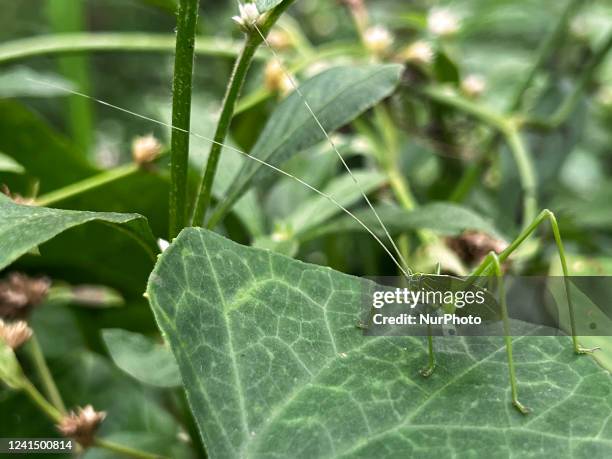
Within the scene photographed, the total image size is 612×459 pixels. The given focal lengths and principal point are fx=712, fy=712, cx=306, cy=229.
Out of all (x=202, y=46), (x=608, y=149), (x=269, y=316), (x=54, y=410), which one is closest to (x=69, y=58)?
(x=202, y=46)

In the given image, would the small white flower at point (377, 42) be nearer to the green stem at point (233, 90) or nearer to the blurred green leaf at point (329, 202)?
the blurred green leaf at point (329, 202)

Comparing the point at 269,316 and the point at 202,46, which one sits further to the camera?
the point at 202,46

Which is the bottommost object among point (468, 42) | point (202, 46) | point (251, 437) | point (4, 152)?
point (251, 437)

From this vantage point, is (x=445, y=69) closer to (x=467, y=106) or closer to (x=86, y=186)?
(x=467, y=106)

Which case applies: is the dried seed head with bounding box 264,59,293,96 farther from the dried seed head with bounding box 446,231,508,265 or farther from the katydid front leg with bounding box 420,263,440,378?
the katydid front leg with bounding box 420,263,440,378

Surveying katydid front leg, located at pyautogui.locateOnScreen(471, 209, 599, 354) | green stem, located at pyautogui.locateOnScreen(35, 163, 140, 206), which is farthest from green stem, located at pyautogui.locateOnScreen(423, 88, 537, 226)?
green stem, located at pyautogui.locateOnScreen(35, 163, 140, 206)

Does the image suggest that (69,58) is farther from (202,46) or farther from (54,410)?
(54,410)

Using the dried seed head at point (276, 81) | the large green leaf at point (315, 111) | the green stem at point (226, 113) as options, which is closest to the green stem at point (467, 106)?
the dried seed head at point (276, 81)
